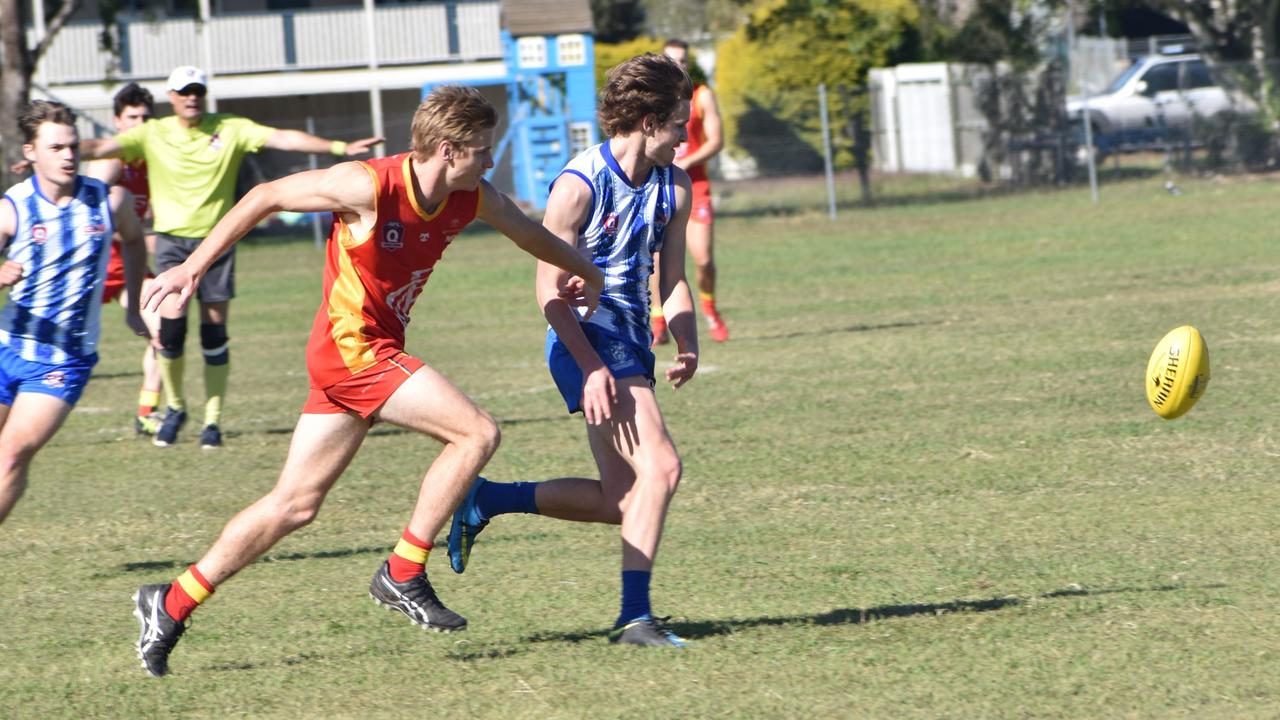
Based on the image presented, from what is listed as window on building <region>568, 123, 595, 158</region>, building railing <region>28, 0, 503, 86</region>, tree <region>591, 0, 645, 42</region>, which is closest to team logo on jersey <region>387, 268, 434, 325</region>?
window on building <region>568, 123, 595, 158</region>

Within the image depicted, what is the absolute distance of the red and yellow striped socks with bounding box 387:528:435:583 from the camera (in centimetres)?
532

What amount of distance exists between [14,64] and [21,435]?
20751mm

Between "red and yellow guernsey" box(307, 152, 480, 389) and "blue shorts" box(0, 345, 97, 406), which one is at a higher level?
"red and yellow guernsey" box(307, 152, 480, 389)

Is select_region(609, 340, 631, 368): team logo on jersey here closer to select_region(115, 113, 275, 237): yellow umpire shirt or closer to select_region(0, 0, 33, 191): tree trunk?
select_region(115, 113, 275, 237): yellow umpire shirt

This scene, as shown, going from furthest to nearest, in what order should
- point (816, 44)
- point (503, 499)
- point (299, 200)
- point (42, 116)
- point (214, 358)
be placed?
point (816, 44) < point (214, 358) < point (42, 116) < point (503, 499) < point (299, 200)

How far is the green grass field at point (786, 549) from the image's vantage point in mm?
4945

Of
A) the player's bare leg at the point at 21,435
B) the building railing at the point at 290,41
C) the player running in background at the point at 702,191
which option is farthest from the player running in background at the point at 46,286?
the building railing at the point at 290,41

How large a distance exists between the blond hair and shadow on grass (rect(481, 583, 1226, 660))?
164 centimetres

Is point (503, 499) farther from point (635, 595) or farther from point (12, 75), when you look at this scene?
point (12, 75)

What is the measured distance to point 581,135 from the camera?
33.3 metres

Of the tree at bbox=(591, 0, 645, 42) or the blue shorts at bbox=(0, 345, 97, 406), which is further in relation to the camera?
the tree at bbox=(591, 0, 645, 42)

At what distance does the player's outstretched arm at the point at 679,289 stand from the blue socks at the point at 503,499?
665 mm

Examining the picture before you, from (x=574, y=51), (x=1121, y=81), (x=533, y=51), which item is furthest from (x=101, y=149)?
(x=1121, y=81)

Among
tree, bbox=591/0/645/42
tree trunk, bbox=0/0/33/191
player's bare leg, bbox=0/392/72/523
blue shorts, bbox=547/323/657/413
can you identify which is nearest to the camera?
blue shorts, bbox=547/323/657/413
